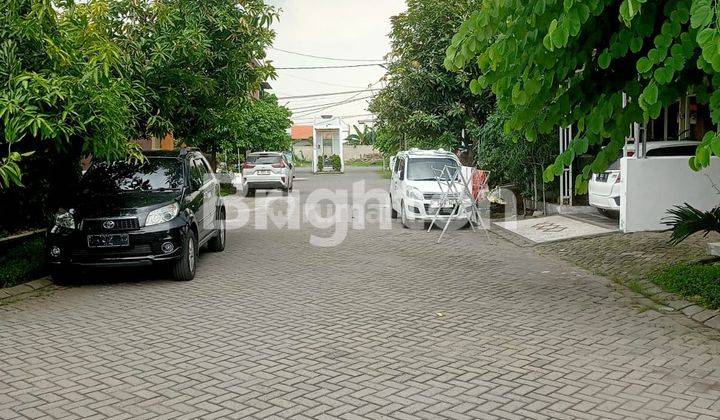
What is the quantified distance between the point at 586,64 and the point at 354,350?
343 centimetres

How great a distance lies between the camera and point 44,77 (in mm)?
8312

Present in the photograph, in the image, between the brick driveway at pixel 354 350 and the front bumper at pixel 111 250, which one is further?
the front bumper at pixel 111 250

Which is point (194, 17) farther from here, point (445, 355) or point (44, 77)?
point (445, 355)

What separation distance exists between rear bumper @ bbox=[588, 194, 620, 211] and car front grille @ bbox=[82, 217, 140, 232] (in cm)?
880

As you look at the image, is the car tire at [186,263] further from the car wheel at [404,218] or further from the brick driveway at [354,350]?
the car wheel at [404,218]

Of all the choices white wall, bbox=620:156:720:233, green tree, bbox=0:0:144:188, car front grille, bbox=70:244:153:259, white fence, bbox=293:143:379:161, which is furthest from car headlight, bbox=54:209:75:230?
white fence, bbox=293:143:379:161

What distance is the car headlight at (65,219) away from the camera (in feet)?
29.9

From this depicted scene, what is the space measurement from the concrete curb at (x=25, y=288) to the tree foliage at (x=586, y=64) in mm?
6458

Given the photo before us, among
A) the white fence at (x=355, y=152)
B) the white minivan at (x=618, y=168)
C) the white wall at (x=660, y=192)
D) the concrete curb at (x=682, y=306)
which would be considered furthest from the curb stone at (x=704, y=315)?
the white fence at (x=355, y=152)

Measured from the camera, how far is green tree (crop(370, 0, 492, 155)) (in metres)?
19.8

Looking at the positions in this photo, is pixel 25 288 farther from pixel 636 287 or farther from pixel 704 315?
pixel 704 315

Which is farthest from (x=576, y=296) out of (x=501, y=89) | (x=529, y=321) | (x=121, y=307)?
(x=121, y=307)

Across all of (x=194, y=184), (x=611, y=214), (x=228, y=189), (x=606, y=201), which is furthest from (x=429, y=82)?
(x=228, y=189)

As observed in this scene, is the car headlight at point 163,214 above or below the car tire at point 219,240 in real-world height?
above
